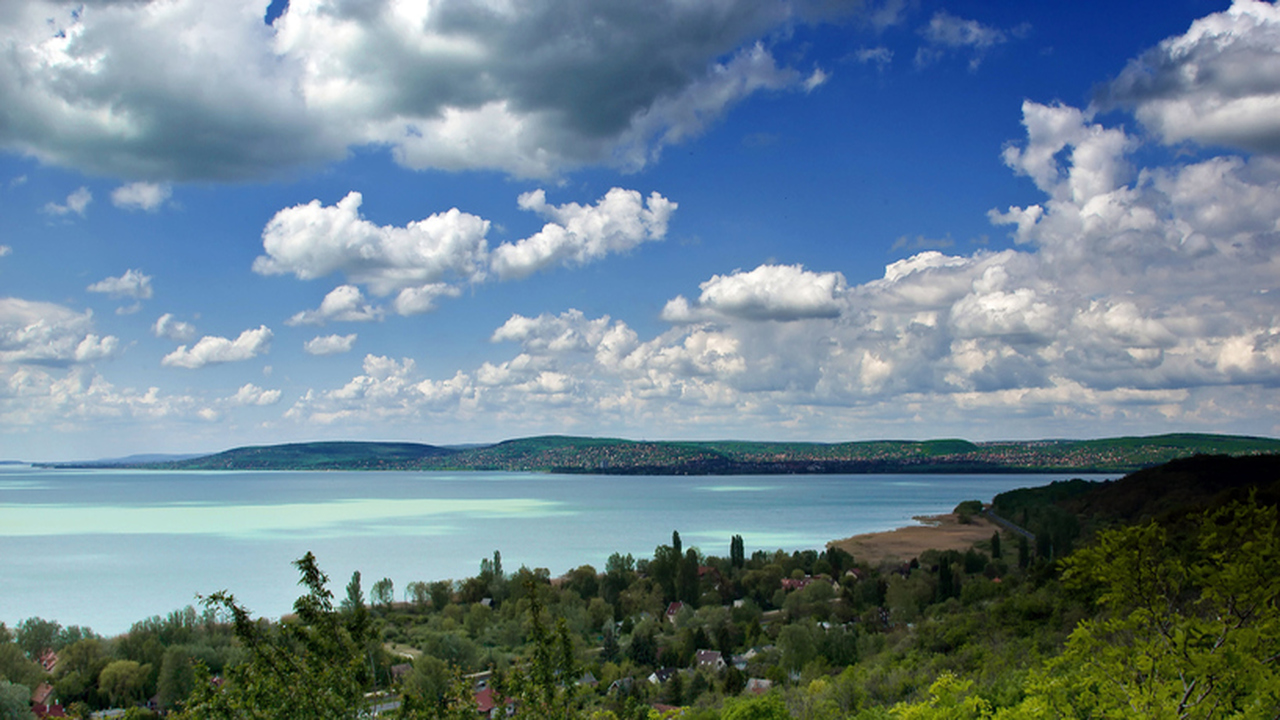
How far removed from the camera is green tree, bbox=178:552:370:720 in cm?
727

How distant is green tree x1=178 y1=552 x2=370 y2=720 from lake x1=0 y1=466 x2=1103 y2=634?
49478 millimetres

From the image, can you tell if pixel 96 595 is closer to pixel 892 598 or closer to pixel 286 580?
pixel 286 580

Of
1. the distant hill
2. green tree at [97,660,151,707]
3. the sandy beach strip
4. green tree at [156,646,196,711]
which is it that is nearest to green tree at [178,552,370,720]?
green tree at [156,646,196,711]

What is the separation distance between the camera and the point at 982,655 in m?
24.2

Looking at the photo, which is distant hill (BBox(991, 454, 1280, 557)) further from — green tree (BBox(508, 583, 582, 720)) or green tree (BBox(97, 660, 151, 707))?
green tree (BBox(508, 583, 582, 720))

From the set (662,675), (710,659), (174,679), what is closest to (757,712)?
(662,675)

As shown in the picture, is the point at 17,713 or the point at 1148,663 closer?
the point at 1148,663

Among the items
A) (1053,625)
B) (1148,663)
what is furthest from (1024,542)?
(1148,663)

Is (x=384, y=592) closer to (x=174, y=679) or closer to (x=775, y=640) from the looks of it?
(x=174, y=679)

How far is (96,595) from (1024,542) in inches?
3018

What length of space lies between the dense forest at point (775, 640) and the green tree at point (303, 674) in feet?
0.08

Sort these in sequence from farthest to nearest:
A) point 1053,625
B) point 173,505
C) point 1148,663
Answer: point 173,505
point 1053,625
point 1148,663

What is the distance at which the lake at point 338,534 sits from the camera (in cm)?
6247

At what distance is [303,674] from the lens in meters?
Answer: 7.43
